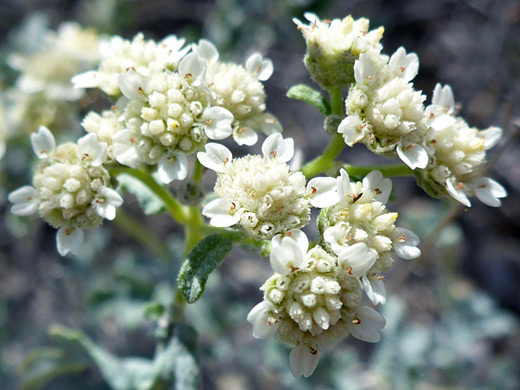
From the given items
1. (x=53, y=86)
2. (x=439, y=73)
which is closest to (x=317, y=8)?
(x=439, y=73)

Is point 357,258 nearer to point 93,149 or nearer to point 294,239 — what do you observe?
point 294,239

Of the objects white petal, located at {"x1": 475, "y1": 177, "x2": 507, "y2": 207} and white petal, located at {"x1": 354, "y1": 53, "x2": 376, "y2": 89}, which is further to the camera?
white petal, located at {"x1": 475, "y1": 177, "x2": 507, "y2": 207}

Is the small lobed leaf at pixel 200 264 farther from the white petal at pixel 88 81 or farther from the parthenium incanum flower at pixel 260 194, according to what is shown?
the white petal at pixel 88 81

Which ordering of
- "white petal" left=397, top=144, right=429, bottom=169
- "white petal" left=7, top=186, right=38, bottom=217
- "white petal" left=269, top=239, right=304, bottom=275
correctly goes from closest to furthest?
"white petal" left=269, top=239, right=304, bottom=275 → "white petal" left=397, top=144, right=429, bottom=169 → "white petal" left=7, top=186, right=38, bottom=217

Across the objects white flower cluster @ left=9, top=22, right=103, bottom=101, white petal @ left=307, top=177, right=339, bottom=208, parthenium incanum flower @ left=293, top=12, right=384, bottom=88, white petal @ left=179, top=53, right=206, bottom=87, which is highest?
parthenium incanum flower @ left=293, top=12, right=384, bottom=88

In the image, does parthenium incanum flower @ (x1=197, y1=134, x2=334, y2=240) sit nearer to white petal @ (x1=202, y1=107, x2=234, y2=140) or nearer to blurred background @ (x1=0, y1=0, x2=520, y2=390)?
white petal @ (x1=202, y1=107, x2=234, y2=140)

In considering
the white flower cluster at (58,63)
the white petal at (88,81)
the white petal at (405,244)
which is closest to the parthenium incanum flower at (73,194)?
the white petal at (88,81)

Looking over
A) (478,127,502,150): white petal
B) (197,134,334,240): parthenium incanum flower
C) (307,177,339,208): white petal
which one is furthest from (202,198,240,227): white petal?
(478,127,502,150): white petal

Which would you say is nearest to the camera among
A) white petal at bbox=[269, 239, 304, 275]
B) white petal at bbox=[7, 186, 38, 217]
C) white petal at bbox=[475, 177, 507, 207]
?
white petal at bbox=[269, 239, 304, 275]
